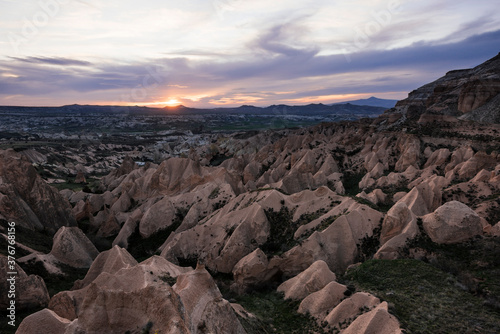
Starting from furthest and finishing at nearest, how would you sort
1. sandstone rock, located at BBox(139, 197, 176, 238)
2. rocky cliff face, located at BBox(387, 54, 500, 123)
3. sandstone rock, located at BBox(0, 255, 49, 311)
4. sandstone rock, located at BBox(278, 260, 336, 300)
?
rocky cliff face, located at BBox(387, 54, 500, 123) < sandstone rock, located at BBox(139, 197, 176, 238) < sandstone rock, located at BBox(278, 260, 336, 300) < sandstone rock, located at BBox(0, 255, 49, 311)

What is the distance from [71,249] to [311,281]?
1083 inches

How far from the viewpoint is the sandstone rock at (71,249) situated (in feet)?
110

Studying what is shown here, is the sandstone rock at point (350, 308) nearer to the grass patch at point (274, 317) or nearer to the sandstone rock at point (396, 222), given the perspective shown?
the grass patch at point (274, 317)

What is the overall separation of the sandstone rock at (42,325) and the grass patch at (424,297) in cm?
1922

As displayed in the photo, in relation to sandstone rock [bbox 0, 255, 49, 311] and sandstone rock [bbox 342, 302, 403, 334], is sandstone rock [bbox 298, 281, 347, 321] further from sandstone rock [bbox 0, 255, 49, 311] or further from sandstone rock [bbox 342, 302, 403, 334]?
sandstone rock [bbox 0, 255, 49, 311]

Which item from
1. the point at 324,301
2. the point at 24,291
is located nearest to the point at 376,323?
the point at 324,301

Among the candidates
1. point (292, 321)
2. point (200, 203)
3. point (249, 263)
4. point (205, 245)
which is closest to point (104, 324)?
point (292, 321)

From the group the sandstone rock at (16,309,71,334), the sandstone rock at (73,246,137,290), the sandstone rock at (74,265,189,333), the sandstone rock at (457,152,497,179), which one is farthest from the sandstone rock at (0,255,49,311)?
the sandstone rock at (457,152,497,179)

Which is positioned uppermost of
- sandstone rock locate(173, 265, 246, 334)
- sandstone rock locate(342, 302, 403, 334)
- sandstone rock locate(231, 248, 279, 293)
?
sandstone rock locate(173, 265, 246, 334)

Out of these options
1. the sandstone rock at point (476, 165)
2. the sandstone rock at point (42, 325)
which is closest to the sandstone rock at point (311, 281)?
the sandstone rock at point (42, 325)

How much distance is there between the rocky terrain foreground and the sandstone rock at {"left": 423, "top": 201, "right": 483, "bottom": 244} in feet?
0.33

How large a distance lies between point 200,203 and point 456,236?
114ft

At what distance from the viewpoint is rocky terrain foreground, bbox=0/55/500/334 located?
55.9 ft

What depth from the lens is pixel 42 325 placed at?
16.4m
